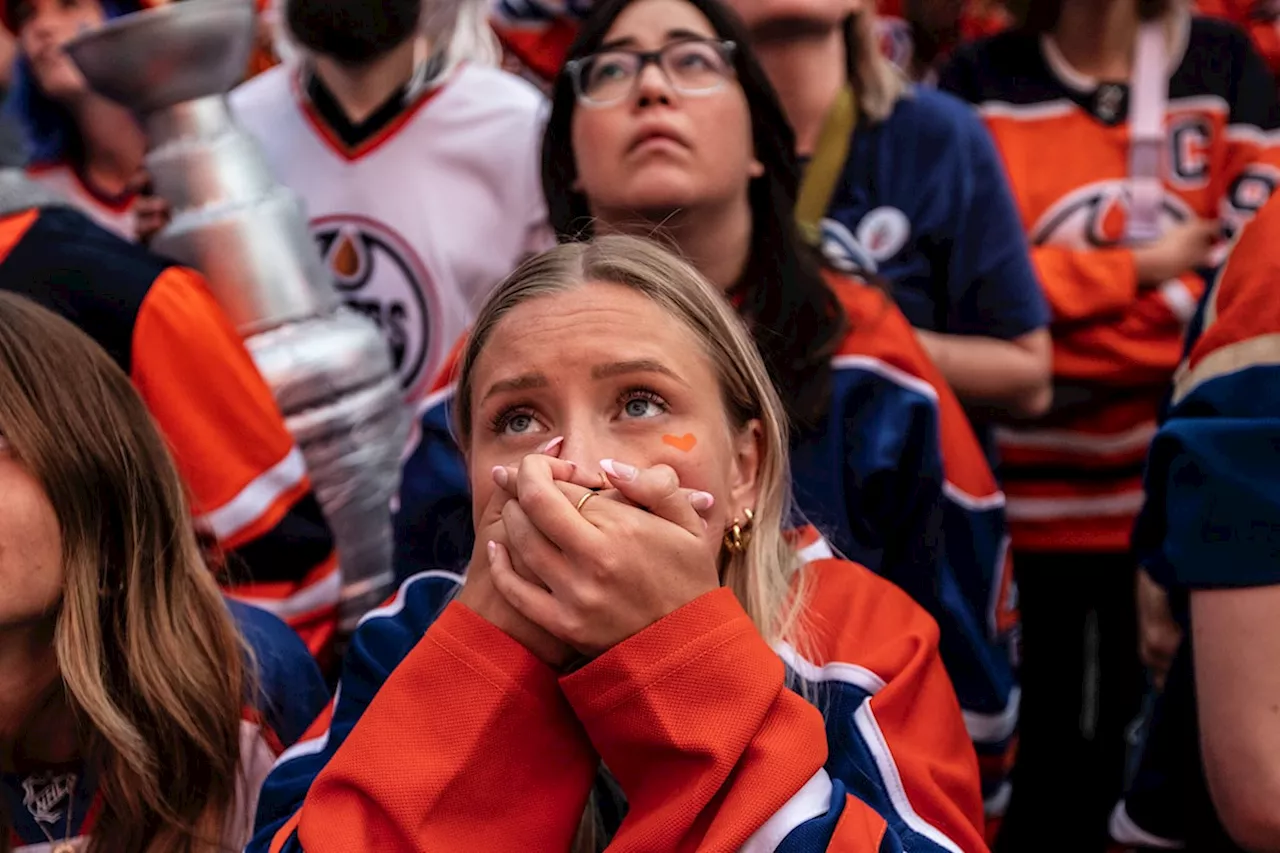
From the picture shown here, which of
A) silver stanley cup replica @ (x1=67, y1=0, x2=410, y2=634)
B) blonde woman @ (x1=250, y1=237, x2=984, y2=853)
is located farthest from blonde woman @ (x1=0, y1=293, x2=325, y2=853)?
silver stanley cup replica @ (x1=67, y1=0, x2=410, y2=634)

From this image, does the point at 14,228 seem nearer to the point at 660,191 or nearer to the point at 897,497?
the point at 660,191

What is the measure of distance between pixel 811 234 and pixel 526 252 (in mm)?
562

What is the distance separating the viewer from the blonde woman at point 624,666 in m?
1.17

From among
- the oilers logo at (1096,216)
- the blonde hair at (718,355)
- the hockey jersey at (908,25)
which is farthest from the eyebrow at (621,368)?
the hockey jersey at (908,25)

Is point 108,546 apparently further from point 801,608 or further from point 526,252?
point 526,252

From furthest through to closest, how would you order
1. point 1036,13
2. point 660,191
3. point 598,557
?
point 1036,13, point 660,191, point 598,557

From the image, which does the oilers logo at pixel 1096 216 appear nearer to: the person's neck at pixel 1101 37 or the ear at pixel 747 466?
the person's neck at pixel 1101 37

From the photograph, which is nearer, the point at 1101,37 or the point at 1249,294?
the point at 1249,294

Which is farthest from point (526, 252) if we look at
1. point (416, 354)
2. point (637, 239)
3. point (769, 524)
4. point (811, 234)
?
point (769, 524)

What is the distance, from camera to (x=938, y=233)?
7.38ft

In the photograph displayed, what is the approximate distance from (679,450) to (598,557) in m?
0.20

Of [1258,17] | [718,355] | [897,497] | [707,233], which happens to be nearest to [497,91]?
[707,233]

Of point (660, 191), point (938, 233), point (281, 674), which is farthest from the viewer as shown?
point (938, 233)

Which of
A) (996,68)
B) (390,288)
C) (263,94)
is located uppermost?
(263,94)
